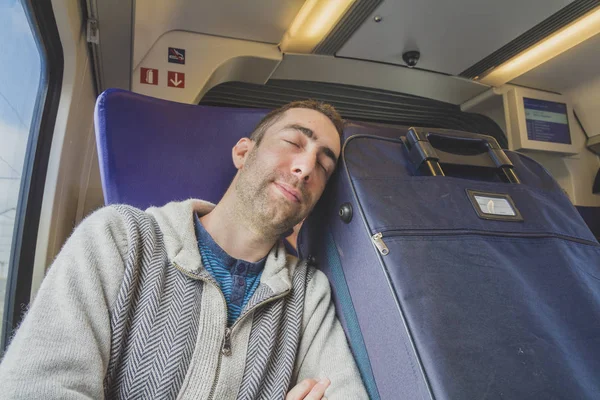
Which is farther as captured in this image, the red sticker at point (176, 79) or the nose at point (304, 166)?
the red sticker at point (176, 79)

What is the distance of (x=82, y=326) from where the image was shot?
0.78 metres

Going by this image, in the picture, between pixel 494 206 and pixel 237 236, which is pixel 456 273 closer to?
pixel 494 206

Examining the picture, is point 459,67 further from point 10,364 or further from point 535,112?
point 10,364

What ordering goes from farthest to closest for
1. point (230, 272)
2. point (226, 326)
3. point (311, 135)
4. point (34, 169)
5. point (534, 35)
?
point (534, 35), point (34, 169), point (311, 135), point (230, 272), point (226, 326)

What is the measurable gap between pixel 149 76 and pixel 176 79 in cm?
19

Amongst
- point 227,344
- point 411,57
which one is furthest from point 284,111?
point 411,57

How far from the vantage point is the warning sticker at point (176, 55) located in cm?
298

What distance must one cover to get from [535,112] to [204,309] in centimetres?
385

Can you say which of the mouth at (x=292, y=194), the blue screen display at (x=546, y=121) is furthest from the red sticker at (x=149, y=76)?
the blue screen display at (x=546, y=121)

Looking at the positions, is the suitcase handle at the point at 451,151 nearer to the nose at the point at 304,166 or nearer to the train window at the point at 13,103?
the nose at the point at 304,166

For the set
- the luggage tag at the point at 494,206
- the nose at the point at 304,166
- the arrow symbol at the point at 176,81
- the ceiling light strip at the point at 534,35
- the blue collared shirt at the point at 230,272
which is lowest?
the blue collared shirt at the point at 230,272

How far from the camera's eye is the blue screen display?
3.68 meters

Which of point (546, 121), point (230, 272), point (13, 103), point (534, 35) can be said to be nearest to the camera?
point (230, 272)

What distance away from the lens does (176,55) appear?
2994 millimetres
